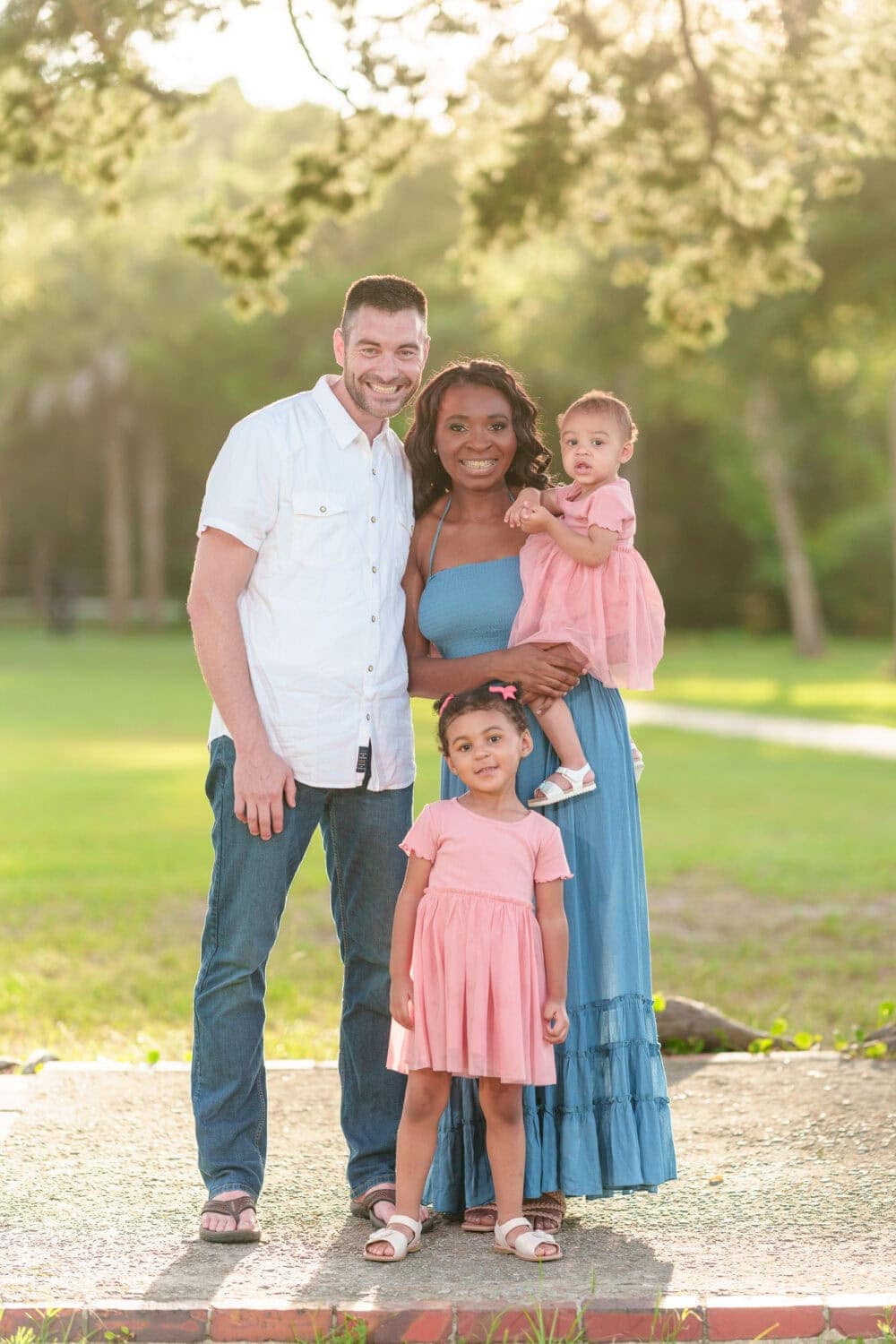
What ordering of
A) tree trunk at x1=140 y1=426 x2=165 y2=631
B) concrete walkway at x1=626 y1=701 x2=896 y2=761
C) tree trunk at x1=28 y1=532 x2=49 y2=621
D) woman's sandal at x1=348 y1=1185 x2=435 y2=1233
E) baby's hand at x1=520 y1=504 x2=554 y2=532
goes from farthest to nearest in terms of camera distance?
tree trunk at x1=28 y1=532 x2=49 y2=621 → tree trunk at x1=140 y1=426 x2=165 y2=631 → concrete walkway at x1=626 y1=701 x2=896 y2=761 → woman's sandal at x1=348 y1=1185 x2=435 y2=1233 → baby's hand at x1=520 y1=504 x2=554 y2=532

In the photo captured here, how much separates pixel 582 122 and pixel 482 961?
569cm

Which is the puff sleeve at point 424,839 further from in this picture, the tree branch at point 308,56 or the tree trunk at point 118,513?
the tree trunk at point 118,513

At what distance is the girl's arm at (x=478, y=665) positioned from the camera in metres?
4.43

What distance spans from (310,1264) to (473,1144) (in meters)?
0.55

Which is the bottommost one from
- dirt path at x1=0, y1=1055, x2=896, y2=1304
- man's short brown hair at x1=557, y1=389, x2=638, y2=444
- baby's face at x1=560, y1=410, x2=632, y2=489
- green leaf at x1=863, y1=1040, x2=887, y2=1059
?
green leaf at x1=863, y1=1040, x2=887, y2=1059

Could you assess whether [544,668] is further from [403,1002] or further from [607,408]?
[403,1002]

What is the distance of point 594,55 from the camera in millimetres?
8445

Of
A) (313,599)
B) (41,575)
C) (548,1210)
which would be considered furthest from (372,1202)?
(41,575)

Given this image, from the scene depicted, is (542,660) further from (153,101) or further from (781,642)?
(781,642)

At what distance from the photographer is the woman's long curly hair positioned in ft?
15.0

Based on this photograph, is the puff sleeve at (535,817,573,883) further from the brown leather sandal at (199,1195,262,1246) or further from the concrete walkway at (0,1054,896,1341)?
the brown leather sandal at (199,1195,262,1246)

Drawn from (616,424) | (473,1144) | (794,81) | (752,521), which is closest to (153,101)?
(794,81)

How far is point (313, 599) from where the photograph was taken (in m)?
4.44

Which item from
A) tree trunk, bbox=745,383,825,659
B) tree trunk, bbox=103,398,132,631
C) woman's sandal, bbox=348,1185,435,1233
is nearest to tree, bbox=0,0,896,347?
woman's sandal, bbox=348,1185,435,1233
